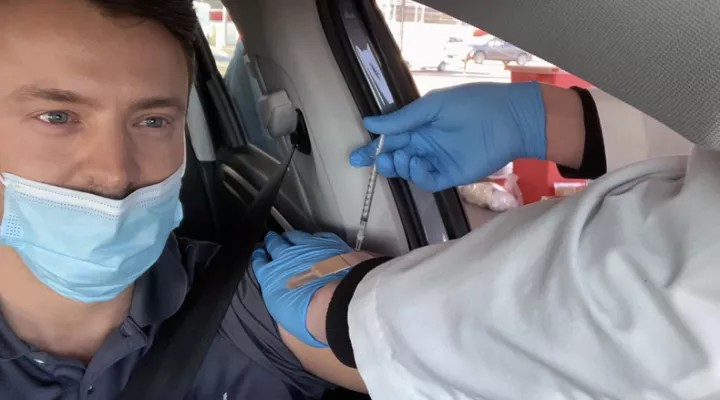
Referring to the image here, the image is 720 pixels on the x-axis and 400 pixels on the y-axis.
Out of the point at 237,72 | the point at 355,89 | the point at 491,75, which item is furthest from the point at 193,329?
the point at 491,75

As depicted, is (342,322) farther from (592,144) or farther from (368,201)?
(592,144)

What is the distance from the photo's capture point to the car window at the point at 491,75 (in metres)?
1.09

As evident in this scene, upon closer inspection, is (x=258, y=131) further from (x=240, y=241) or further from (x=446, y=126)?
(x=446, y=126)

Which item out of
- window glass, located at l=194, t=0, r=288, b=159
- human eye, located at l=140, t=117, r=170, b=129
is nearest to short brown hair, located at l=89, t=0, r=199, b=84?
human eye, located at l=140, t=117, r=170, b=129

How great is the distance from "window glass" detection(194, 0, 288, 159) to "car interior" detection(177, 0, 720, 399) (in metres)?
0.01

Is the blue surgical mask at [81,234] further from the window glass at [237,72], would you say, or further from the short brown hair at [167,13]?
the window glass at [237,72]

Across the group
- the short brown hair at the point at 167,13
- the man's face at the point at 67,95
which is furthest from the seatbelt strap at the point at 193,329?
the short brown hair at the point at 167,13

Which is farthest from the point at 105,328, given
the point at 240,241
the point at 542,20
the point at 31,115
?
the point at 542,20

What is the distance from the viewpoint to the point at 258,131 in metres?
1.50

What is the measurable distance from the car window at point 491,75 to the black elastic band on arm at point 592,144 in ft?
0.05

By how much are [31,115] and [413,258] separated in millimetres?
618

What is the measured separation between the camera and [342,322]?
785mm

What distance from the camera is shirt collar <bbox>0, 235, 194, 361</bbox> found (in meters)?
1.03

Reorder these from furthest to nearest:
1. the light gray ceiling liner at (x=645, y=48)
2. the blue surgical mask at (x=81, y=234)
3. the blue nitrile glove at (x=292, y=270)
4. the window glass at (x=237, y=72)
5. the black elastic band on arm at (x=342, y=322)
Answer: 1. the window glass at (x=237, y=72)
2. the blue nitrile glove at (x=292, y=270)
3. the blue surgical mask at (x=81, y=234)
4. the black elastic band on arm at (x=342, y=322)
5. the light gray ceiling liner at (x=645, y=48)
